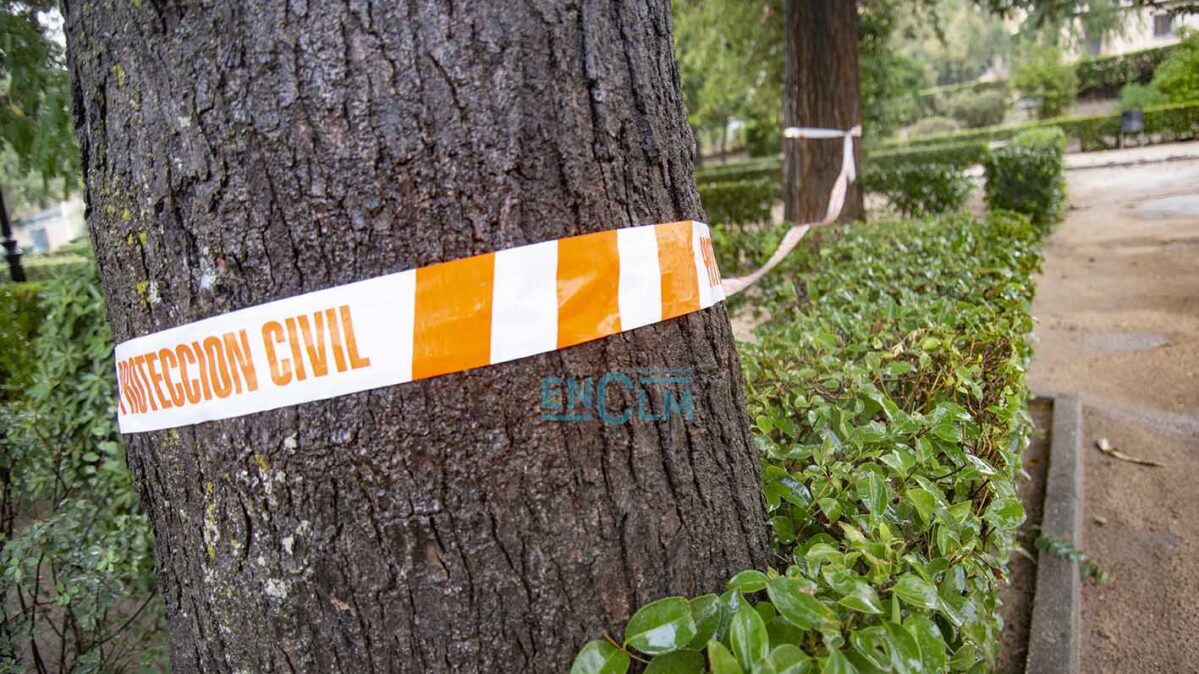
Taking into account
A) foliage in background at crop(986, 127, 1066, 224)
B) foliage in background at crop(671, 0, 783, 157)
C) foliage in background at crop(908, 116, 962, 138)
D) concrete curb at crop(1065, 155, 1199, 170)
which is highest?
foliage in background at crop(671, 0, 783, 157)

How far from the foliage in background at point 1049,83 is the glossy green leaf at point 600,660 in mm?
35580

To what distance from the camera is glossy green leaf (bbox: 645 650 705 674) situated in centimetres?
118

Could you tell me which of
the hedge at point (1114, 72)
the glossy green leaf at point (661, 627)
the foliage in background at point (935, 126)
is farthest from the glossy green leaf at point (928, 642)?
the hedge at point (1114, 72)

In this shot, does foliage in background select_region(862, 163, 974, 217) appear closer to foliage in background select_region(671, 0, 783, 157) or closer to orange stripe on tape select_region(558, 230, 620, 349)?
foliage in background select_region(671, 0, 783, 157)

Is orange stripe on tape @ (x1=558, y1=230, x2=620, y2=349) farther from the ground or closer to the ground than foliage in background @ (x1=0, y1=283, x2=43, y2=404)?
farther from the ground

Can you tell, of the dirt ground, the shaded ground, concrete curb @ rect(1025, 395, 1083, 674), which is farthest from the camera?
the dirt ground

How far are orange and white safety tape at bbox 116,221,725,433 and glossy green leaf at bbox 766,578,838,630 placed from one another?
0.48 metres

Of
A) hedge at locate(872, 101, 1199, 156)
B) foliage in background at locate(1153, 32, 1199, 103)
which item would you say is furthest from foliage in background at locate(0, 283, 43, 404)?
foliage in background at locate(1153, 32, 1199, 103)

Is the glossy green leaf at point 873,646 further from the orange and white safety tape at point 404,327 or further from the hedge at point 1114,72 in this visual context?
the hedge at point 1114,72

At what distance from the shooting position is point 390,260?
1.18 meters

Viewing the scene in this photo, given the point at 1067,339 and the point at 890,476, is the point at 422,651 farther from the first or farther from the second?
the point at 1067,339

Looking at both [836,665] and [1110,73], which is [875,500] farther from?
[1110,73]

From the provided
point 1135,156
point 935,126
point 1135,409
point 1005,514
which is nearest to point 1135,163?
point 1135,156

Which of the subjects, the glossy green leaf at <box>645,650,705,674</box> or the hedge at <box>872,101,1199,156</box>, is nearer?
the glossy green leaf at <box>645,650,705,674</box>
